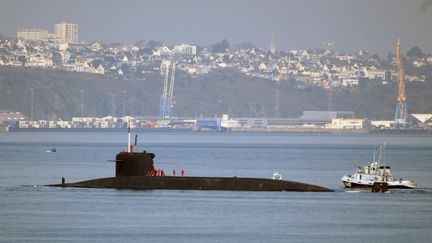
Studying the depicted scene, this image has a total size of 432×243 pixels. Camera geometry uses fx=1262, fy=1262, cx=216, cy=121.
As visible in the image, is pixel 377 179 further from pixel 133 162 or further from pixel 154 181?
pixel 133 162

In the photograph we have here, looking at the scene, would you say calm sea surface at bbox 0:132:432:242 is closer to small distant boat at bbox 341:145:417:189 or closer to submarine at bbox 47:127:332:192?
submarine at bbox 47:127:332:192

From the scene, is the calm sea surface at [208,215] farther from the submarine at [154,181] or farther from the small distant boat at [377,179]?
the small distant boat at [377,179]

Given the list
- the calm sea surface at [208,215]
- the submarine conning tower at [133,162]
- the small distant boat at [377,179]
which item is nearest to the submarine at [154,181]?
the submarine conning tower at [133,162]

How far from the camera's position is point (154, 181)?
54.7 meters

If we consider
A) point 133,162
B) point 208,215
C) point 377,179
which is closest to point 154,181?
point 133,162

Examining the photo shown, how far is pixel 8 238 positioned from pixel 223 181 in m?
17.3

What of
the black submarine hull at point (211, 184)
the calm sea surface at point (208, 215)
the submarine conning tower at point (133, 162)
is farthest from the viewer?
the black submarine hull at point (211, 184)

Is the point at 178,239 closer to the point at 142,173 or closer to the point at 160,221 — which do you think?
the point at 160,221

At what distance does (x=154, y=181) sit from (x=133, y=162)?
153cm

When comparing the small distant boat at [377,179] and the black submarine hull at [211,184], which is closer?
the black submarine hull at [211,184]

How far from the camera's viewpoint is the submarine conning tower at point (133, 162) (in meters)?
Answer: 53.8

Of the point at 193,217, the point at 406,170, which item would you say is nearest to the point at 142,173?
the point at 193,217

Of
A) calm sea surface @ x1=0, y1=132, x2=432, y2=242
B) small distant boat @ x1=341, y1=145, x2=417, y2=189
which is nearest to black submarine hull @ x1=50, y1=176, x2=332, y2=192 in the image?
calm sea surface @ x1=0, y1=132, x2=432, y2=242

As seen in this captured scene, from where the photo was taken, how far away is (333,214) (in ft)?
158
